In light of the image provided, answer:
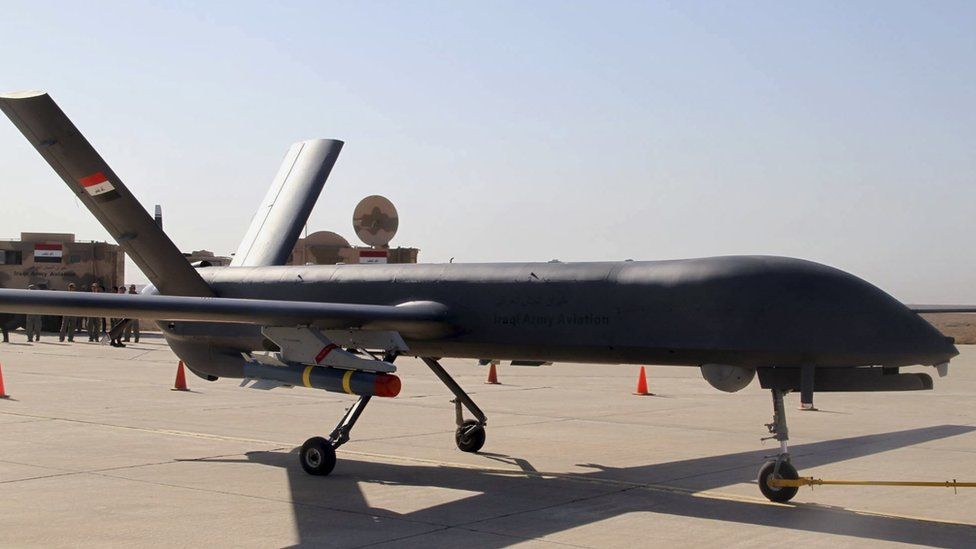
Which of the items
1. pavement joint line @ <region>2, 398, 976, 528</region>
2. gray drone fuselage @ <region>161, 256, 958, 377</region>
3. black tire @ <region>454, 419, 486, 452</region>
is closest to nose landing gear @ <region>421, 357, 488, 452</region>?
black tire @ <region>454, 419, 486, 452</region>

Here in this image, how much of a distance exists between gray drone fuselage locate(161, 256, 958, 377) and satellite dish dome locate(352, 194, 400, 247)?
2830 centimetres

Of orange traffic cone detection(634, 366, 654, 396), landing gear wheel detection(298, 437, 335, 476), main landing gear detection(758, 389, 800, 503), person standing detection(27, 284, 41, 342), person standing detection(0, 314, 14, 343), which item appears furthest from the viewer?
person standing detection(27, 284, 41, 342)

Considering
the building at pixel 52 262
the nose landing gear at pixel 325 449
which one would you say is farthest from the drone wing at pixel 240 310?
the building at pixel 52 262

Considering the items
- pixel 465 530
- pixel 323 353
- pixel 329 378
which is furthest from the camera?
pixel 323 353

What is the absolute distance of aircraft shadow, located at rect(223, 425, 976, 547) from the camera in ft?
30.6

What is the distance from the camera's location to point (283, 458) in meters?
13.4

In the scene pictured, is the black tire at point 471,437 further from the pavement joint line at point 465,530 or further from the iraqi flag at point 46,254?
the iraqi flag at point 46,254

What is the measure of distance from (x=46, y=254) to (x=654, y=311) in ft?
135

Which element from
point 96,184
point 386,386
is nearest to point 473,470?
point 386,386

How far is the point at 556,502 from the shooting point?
10.6 m

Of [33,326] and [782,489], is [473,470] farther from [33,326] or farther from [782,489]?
[33,326]

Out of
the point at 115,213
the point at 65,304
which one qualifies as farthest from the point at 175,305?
the point at 115,213

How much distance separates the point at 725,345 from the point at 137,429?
30.4 feet

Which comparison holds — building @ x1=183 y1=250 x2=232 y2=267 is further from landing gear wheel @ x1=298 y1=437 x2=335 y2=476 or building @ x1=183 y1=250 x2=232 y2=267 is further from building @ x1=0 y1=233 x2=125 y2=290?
landing gear wheel @ x1=298 y1=437 x2=335 y2=476
